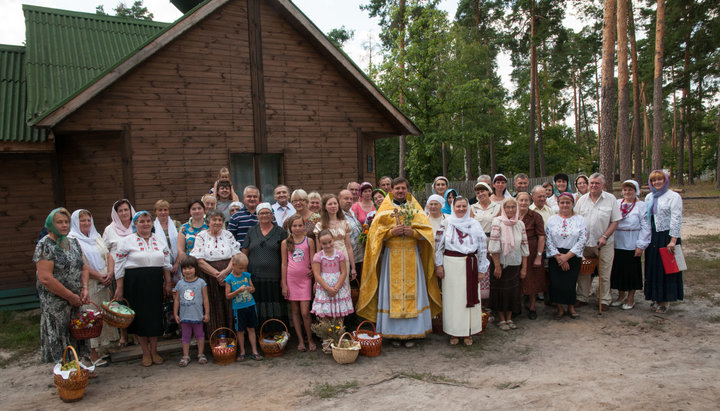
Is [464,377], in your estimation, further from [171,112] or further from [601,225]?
[171,112]

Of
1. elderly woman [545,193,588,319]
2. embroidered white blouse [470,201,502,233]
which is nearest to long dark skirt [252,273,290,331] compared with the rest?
embroidered white blouse [470,201,502,233]

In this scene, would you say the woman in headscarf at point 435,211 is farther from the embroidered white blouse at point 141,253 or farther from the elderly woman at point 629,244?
the embroidered white blouse at point 141,253

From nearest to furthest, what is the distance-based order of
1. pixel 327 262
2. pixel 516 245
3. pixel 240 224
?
pixel 327 262 < pixel 240 224 < pixel 516 245

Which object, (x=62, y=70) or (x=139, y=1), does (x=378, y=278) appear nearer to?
(x=62, y=70)

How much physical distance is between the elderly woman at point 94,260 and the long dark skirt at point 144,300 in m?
0.34

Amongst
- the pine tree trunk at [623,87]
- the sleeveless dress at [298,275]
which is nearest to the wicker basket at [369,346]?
the sleeveless dress at [298,275]

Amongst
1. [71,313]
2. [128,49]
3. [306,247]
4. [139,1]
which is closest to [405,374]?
[306,247]

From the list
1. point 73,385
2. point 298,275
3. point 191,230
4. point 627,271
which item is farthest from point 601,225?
point 73,385

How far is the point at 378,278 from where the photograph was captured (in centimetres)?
588

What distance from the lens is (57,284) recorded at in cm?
455

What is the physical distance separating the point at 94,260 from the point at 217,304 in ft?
5.03

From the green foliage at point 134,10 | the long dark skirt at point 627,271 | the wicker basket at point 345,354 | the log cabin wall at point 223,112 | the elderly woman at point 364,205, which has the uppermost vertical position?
the green foliage at point 134,10

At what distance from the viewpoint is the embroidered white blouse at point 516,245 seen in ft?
20.1

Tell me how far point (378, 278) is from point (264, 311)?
149 centimetres
